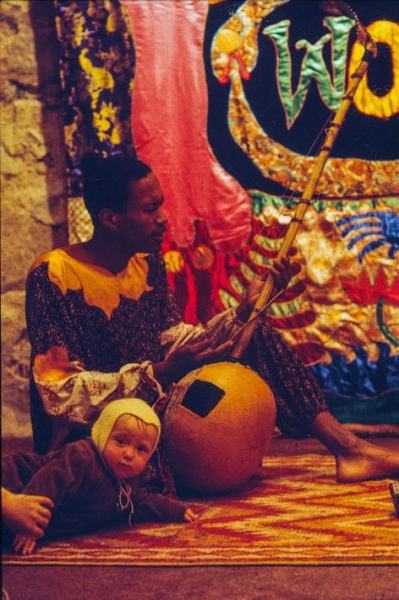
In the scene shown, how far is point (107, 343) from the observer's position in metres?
4.03

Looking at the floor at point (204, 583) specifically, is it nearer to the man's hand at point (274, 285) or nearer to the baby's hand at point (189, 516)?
the baby's hand at point (189, 516)

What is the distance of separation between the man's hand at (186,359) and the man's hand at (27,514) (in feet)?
2.27

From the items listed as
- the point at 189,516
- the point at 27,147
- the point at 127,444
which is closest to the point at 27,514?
the point at 127,444

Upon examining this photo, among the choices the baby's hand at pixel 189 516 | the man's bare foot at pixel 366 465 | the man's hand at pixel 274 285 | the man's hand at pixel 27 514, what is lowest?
the man's bare foot at pixel 366 465

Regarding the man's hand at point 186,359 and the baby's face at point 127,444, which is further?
the man's hand at point 186,359

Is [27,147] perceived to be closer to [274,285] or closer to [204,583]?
[274,285]

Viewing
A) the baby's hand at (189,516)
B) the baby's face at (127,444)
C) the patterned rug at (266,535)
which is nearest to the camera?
the patterned rug at (266,535)

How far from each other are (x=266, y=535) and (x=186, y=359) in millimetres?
723

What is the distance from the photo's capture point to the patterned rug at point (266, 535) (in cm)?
319

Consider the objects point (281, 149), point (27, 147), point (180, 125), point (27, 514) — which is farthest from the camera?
point (27, 147)

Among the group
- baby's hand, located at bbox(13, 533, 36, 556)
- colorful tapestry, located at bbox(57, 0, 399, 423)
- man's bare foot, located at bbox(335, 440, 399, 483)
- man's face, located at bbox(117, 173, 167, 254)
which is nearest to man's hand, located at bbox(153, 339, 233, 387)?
man's face, located at bbox(117, 173, 167, 254)

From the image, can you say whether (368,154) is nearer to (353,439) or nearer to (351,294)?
(351,294)

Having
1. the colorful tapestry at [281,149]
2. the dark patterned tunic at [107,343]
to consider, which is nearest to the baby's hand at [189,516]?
the dark patterned tunic at [107,343]

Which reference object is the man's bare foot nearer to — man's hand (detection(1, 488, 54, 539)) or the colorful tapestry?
the colorful tapestry
